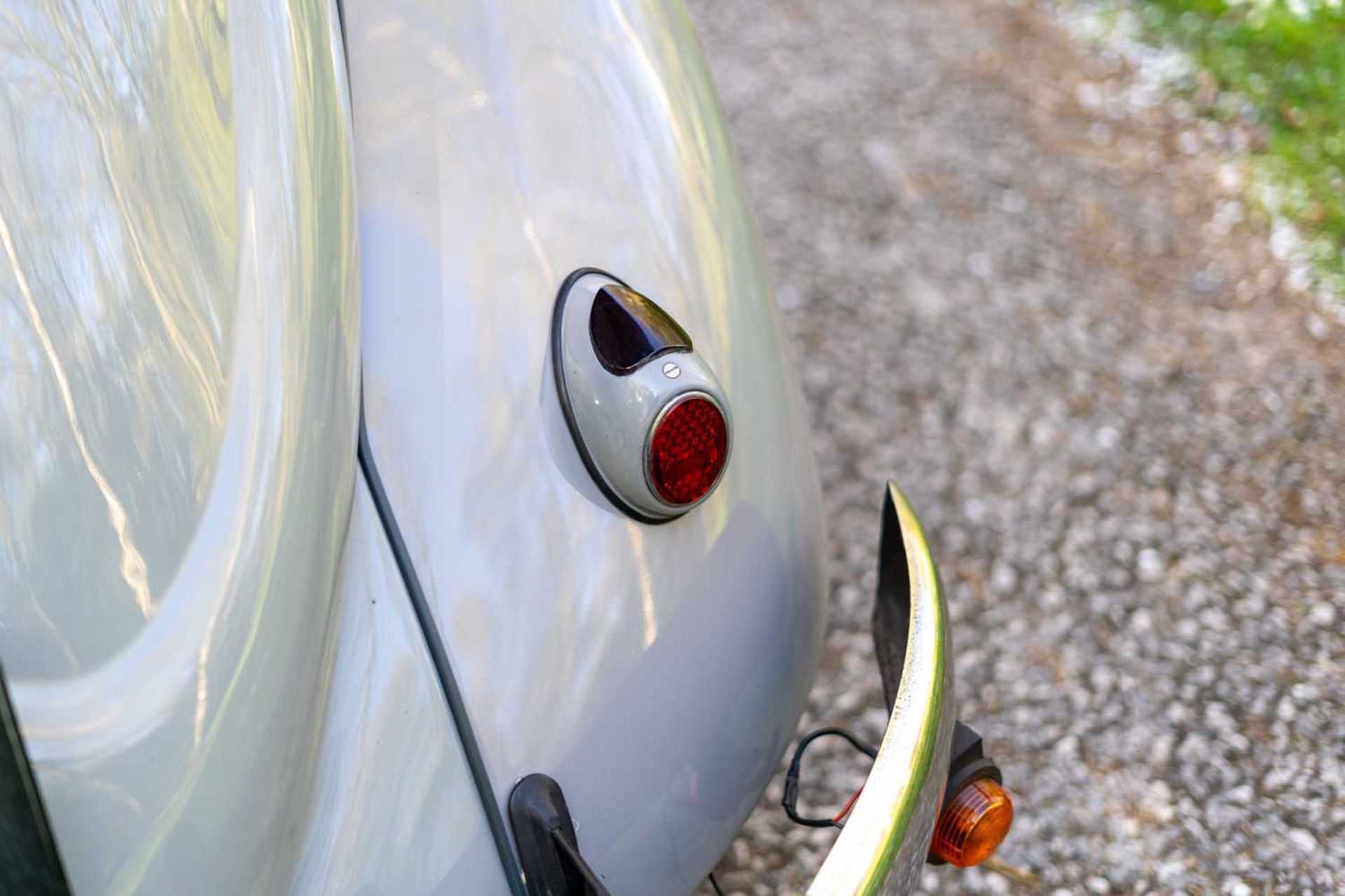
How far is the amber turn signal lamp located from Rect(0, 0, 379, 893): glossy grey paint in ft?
2.34

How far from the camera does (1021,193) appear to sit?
4.06 metres

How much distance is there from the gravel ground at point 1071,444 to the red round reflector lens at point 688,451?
104 centimetres

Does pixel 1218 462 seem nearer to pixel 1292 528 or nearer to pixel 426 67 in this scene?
pixel 1292 528

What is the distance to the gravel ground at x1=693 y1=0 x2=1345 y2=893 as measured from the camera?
230 centimetres

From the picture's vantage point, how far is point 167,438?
3.74 feet

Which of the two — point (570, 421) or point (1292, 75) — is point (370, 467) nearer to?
point (570, 421)

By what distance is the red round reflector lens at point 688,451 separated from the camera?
138cm

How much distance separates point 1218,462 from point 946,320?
2.78ft

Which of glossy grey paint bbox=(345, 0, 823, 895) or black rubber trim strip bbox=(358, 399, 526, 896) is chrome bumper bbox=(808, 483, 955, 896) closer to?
glossy grey paint bbox=(345, 0, 823, 895)

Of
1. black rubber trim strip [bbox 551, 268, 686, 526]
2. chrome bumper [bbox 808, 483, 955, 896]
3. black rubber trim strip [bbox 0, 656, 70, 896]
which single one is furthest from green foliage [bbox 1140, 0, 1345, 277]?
black rubber trim strip [bbox 0, 656, 70, 896]

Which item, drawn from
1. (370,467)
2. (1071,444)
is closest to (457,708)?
(370,467)

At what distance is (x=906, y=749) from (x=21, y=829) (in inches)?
31.9

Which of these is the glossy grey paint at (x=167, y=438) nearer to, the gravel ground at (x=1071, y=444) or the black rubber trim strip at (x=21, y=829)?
the black rubber trim strip at (x=21, y=829)

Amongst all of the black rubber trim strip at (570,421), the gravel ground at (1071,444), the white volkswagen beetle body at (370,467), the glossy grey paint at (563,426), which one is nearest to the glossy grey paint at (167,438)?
the white volkswagen beetle body at (370,467)
